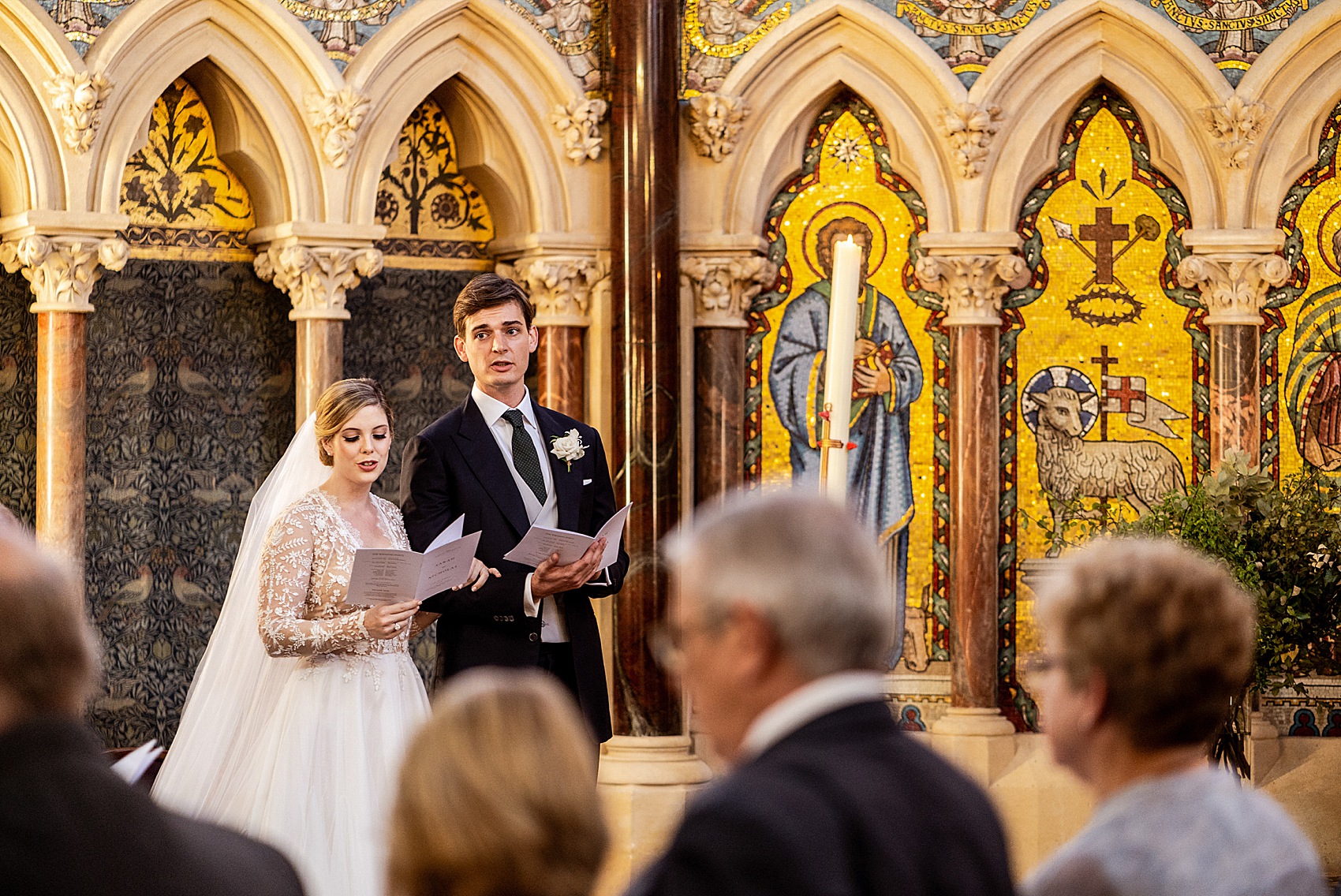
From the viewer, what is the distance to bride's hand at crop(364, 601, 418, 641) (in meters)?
4.02

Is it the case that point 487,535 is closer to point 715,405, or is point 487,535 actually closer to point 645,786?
point 645,786

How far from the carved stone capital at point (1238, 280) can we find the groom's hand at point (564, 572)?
3375mm

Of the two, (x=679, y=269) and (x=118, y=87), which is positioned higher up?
(x=118, y=87)

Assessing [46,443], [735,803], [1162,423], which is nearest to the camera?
[735,803]

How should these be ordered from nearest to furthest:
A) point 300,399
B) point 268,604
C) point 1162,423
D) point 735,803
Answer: point 735,803
point 268,604
point 300,399
point 1162,423

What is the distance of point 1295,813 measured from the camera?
636 centimetres

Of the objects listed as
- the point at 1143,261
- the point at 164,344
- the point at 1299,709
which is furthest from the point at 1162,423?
the point at 164,344

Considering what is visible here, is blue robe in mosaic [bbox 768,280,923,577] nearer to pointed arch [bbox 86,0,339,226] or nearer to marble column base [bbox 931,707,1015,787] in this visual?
marble column base [bbox 931,707,1015,787]

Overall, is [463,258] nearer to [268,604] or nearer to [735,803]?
[268,604]

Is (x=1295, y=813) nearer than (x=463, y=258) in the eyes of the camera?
Yes

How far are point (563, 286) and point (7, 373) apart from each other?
1991 mm

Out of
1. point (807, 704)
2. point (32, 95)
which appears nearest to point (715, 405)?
point (32, 95)

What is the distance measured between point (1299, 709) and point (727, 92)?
10.3 feet

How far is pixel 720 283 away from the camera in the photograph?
6.67m
